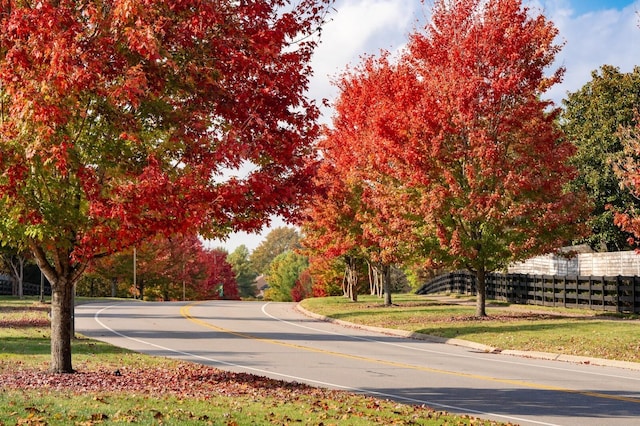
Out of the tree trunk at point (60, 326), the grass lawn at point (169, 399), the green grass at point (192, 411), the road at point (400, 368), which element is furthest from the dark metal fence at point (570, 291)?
the tree trunk at point (60, 326)

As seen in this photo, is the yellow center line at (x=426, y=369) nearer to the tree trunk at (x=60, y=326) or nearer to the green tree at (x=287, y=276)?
the tree trunk at (x=60, y=326)

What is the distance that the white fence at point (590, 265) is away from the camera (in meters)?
38.2

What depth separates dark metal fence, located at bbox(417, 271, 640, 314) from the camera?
32.3 m

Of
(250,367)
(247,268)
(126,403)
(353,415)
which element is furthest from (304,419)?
(247,268)

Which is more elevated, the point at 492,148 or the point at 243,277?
the point at 492,148

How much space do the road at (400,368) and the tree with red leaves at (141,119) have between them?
457cm

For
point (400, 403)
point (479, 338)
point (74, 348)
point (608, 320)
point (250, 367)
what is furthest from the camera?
point (608, 320)

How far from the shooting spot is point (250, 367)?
62.9 feet

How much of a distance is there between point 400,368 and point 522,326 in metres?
9.94

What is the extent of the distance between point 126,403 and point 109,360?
814cm

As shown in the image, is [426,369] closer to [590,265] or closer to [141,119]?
[141,119]

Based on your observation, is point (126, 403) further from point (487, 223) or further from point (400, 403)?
point (487, 223)

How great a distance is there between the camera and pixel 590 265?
4191cm

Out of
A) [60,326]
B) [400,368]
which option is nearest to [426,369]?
[400,368]
